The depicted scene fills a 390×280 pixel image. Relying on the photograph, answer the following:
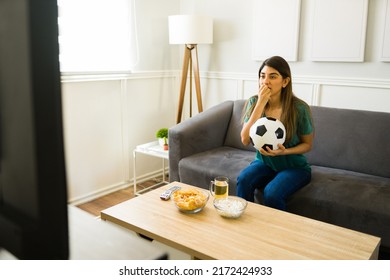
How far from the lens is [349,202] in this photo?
1665 millimetres

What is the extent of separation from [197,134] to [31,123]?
2.15 m

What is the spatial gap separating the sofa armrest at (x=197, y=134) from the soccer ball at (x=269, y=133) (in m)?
0.66

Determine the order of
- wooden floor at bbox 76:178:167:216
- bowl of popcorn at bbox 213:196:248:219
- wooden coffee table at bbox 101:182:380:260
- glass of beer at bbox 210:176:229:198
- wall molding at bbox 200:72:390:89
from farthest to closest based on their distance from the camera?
wooden floor at bbox 76:178:167:216 → wall molding at bbox 200:72:390:89 → glass of beer at bbox 210:176:229:198 → bowl of popcorn at bbox 213:196:248:219 → wooden coffee table at bbox 101:182:380:260

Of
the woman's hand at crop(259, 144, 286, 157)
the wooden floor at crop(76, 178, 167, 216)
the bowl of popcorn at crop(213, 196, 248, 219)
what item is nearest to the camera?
the bowl of popcorn at crop(213, 196, 248, 219)

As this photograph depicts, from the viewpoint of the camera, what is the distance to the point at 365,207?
162cm

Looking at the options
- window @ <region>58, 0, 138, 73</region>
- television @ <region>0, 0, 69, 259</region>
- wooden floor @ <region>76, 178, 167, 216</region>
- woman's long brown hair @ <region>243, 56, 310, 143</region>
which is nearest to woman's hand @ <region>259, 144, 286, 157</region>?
woman's long brown hair @ <region>243, 56, 310, 143</region>

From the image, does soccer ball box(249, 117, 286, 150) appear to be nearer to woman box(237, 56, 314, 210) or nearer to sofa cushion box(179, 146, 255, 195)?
woman box(237, 56, 314, 210)

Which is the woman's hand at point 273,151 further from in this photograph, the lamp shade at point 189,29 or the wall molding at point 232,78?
the lamp shade at point 189,29

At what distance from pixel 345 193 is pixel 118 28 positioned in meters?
1.88

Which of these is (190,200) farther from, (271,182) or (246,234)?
(271,182)

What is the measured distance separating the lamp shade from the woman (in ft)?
3.15

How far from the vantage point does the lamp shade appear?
261 centimetres

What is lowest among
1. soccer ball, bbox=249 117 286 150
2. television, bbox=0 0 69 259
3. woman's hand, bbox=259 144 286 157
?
woman's hand, bbox=259 144 286 157

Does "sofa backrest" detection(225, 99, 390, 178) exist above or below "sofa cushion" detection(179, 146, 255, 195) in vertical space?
above
